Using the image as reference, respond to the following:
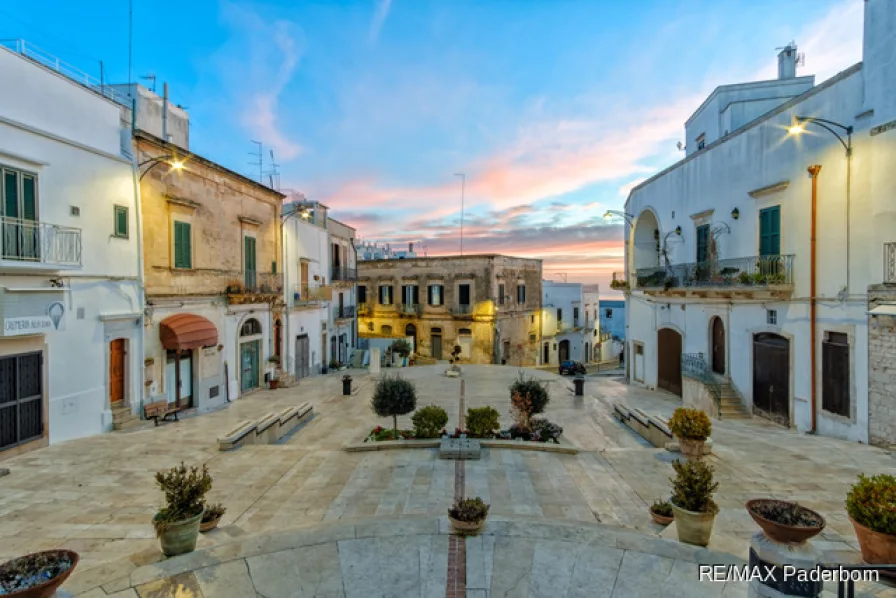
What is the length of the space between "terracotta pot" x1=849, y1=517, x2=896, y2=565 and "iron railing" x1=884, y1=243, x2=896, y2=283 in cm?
856

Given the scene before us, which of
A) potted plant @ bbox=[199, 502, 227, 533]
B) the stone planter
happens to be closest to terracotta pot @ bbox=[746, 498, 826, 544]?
the stone planter

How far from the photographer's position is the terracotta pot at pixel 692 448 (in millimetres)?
10375

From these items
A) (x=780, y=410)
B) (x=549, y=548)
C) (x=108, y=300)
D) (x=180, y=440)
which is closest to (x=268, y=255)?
(x=108, y=300)

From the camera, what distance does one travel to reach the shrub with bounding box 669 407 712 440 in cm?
1027

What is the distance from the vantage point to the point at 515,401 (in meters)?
12.8

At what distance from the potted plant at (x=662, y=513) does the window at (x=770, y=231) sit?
1158 centimetres

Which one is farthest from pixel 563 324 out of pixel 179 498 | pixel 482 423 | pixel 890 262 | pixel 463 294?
pixel 179 498

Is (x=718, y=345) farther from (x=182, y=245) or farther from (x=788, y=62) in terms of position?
(x=182, y=245)

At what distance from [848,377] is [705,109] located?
17.4 meters

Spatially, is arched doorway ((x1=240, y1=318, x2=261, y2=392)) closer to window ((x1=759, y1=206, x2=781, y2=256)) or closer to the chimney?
window ((x1=759, y1=206, x2=781, y2=256))

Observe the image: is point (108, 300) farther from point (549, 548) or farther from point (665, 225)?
point (665, 225)

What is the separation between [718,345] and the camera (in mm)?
18594

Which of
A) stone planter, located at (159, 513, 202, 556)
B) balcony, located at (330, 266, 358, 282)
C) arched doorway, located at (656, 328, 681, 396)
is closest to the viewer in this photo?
stone planter, located at (159, 513, 202, 556)

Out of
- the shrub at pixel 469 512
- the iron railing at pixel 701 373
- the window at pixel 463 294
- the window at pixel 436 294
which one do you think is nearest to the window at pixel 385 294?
the window at pixel 436 294
